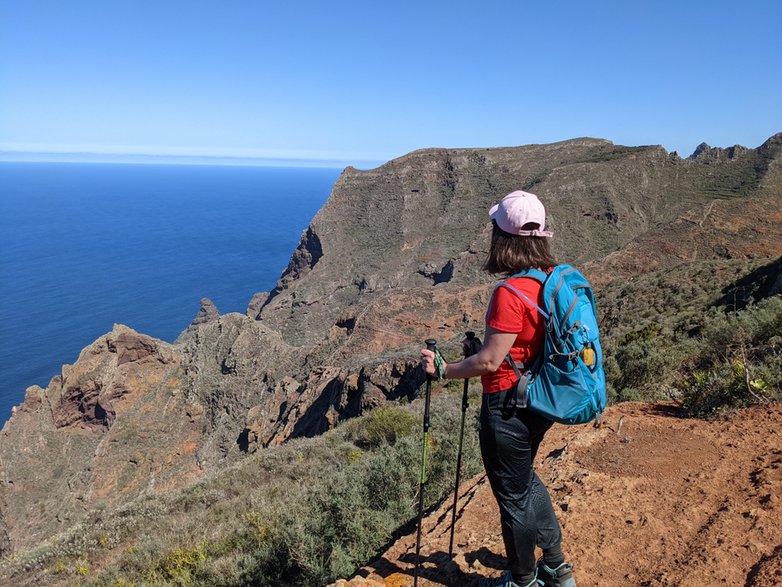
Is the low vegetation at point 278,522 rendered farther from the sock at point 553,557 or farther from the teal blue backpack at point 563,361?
the teal blue backpack at point 563,361

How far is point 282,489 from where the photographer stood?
28.8 ft

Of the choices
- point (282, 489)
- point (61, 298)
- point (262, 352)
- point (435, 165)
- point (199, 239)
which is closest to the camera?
point (282, 489)

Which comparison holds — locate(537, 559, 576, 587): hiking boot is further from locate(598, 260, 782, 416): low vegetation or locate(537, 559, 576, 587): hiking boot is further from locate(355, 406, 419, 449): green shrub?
locate(355, 406, 419, 449): green shrub

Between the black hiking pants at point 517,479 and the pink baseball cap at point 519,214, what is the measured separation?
0.90 meters

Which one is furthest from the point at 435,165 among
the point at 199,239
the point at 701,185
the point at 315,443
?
the point at 199,239

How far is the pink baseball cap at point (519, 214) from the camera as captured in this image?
2.77m

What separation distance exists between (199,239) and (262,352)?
6420 inches

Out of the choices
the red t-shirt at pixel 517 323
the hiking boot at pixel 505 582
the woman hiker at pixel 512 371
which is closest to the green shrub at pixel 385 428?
the hiking boot at pixel 505 582

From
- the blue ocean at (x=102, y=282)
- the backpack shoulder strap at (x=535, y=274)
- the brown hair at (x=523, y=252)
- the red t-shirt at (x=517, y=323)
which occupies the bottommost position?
the blue ocean at (x=102, y=282)

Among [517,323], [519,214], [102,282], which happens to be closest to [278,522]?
[517,323]

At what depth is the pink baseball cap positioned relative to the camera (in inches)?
109

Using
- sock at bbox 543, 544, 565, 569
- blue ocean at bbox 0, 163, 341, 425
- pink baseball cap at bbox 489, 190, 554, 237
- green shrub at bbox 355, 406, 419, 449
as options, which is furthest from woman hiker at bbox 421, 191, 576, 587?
blue ocean at bbox 0, 163, 341, 425

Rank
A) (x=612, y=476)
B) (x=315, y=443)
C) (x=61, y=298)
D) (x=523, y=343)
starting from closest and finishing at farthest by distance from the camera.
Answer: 1. (x=523, y=343)
2. (x=612, y=476)
3. (x=315, y=443)
4. (x=61, y=298)

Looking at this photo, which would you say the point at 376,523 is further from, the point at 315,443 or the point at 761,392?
the point at 315,443
